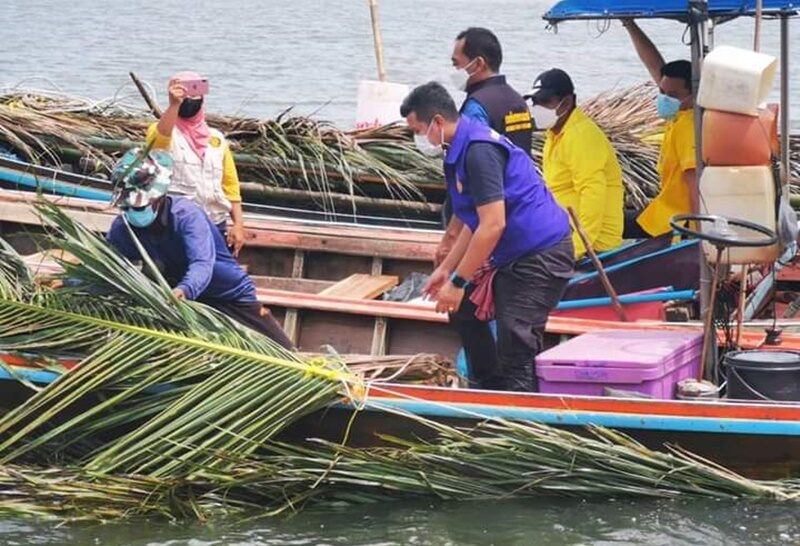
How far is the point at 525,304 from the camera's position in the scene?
7.28 meters

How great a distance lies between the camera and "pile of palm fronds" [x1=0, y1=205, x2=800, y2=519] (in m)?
6.96

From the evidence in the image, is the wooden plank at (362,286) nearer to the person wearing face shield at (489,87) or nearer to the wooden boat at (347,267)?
the wooden boat at (347,267)

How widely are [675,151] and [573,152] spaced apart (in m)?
0.54

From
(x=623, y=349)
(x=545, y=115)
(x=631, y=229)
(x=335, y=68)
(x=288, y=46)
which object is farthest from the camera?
(x=288, y=46)

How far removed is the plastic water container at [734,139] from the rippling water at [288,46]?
574 inches

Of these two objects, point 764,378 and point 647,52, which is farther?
point 647,52

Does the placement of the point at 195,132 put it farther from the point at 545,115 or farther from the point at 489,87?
the point at 545,115

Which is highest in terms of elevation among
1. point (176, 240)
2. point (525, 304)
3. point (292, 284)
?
point (176, 240)

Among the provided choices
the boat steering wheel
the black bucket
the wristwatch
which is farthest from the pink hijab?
the black bucket

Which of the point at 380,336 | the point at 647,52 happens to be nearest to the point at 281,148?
the point at 647,52

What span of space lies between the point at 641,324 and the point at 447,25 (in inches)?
1225

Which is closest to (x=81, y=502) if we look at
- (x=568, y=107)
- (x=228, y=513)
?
(x=228, y=513)

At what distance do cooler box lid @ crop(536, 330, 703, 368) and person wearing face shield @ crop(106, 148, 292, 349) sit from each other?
1.31 m

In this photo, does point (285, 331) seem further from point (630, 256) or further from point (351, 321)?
point (630, 256)
